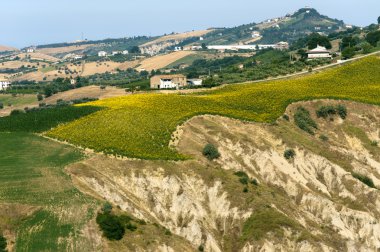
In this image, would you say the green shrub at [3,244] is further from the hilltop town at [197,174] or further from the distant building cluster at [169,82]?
the distant building cluster at [169,82]

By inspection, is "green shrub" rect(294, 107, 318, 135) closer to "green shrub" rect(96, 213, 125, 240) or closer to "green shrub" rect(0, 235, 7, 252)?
"green shrub" rect(96, 213, 125, 240)

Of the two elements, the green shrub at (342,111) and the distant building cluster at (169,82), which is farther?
the distant building cluster at (169,82)

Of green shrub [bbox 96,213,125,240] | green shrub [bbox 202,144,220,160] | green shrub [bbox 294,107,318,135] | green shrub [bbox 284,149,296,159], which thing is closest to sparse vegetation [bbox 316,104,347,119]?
green shrub [bbox 294,107,318,135]

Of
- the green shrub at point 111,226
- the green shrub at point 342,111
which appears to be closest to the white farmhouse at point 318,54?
the green shrub at point 342,111

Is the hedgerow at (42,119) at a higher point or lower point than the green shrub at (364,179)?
higher

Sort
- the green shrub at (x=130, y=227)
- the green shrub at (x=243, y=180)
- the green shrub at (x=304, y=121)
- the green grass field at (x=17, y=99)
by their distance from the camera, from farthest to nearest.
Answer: the green grass field at (x=17, y=99) < the green shrub at (x=304, y=121) < the green shrub at (x=243, y=180) < the green shrub at (x=130, y=227)

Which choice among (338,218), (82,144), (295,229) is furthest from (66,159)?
(338,218)

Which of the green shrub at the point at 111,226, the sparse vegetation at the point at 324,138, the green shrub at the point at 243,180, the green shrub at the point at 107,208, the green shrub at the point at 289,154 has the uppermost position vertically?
the green shrub at the point at 107,208

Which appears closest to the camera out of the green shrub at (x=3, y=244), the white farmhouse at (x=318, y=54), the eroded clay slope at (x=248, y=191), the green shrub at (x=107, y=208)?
the green shrub at (x=3, y=244)
